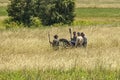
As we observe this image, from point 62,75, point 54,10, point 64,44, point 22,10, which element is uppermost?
point 62,75

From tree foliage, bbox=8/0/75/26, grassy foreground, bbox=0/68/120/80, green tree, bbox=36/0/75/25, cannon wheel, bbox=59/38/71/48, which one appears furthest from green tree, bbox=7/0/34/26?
grassy foreground, bbox=0/68/120/80

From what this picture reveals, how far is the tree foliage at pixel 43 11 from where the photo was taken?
44.6 metres

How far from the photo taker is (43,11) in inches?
1801

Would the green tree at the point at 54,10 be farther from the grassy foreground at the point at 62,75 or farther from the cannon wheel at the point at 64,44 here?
the grassy foreground at the point at 62,75

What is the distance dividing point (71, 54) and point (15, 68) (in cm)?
416

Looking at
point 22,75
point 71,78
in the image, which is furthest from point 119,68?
point 22,75

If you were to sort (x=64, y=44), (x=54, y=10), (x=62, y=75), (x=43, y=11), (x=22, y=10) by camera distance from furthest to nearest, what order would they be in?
(x=54, y=10) → (x=43, y=11) → (x=22, y=10) → (x=64, y=44) → (x=62, y=75)

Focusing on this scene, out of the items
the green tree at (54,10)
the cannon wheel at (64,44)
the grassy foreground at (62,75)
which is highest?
the grassy foreground at (62,75)

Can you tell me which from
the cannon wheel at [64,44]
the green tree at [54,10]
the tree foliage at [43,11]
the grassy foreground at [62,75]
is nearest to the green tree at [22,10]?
the tree foliage at [43,11]

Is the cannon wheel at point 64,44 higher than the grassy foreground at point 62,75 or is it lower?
lower

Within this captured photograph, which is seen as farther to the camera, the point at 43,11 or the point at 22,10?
the point at 43,11

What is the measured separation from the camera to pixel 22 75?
1062 cm

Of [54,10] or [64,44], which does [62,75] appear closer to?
[64,44]

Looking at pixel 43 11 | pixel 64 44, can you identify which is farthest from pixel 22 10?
pixel 64 44
